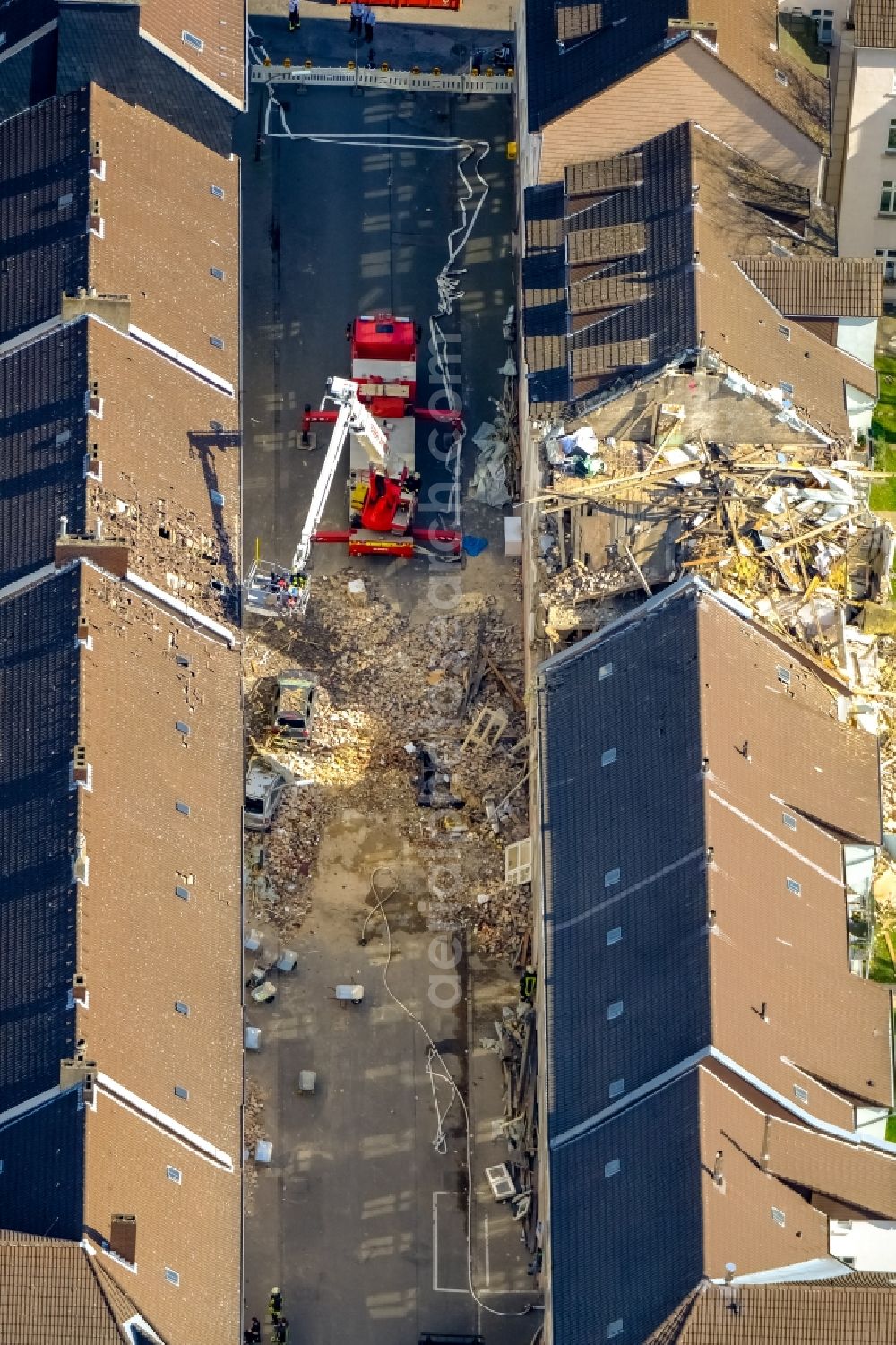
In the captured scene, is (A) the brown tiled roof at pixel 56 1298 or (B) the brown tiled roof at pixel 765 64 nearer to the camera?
(A) the brown tiled roof at pixel 56 1298

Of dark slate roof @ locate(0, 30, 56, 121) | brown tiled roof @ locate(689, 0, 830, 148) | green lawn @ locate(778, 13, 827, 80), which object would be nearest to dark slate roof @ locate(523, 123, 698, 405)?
brown tiled roof @ locate(689, 0, 830, 148)

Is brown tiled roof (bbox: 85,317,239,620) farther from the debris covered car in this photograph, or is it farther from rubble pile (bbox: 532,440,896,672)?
rubble pile (bbox: 532,440,896,672)

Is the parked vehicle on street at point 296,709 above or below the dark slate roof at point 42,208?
below

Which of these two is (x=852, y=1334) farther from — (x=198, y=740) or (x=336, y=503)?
(x=336, y=503)

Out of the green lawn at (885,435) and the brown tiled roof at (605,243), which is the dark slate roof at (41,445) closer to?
the brown tiled roof at (605,243)

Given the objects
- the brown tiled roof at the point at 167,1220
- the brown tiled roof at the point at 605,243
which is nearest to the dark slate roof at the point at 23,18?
the brown tiled roof at the point at 605,243

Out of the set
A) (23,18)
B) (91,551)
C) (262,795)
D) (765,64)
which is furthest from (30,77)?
(262,795)

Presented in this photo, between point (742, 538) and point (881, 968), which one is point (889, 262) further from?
point (881, 968)

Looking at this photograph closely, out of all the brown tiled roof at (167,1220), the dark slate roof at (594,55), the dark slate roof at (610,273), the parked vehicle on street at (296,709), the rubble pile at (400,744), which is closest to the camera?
the brown tiled roof at (167,1220)

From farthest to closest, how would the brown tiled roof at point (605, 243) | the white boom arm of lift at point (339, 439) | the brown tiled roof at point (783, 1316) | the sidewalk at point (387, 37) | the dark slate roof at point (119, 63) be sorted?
the sidewalk at point (387, 37) < the dark slate roof at point (119, 63) < the brown tiled roof at point (605, 243) < the white boom arm of lift at point (339, 439) < the brown tiled roof at point (783, 1316)
